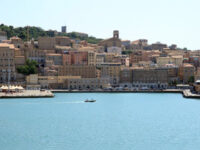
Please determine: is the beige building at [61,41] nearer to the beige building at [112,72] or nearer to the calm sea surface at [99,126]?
the beige building at [112,72]

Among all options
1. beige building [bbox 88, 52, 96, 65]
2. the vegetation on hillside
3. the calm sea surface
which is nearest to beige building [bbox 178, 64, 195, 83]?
beige building [bbox 88, 52, 96, 65]

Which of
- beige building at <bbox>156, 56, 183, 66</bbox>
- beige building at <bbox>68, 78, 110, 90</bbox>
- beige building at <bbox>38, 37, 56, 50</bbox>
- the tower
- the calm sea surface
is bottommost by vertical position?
the calm sea surface

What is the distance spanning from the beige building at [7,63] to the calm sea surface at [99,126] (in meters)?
19.4

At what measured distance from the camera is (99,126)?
106 ft

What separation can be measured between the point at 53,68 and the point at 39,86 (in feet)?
16.9

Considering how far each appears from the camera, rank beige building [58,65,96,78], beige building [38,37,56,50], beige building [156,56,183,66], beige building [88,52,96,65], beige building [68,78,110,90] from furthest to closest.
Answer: beige building [156,56,183,66]
beige building [38,37,56,50]
beige building [88,52,96,65]
beige building [58,65,96,78]
beige building [68,78,110,90]

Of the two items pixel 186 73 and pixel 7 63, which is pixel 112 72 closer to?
pixel 186 73

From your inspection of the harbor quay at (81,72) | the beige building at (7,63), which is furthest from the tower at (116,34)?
the beige building at (7,63)

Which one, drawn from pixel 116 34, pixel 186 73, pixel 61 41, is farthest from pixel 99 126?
pixel 116 34

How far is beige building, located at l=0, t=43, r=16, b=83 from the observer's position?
66.2m

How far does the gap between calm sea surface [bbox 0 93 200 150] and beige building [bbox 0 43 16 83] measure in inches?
763

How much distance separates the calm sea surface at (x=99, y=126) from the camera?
26.6 m

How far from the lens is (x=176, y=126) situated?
32.5 metres

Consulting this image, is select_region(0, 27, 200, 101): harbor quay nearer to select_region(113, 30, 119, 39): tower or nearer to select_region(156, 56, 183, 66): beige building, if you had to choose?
select_region(156, 56, 183, 66): beige building
